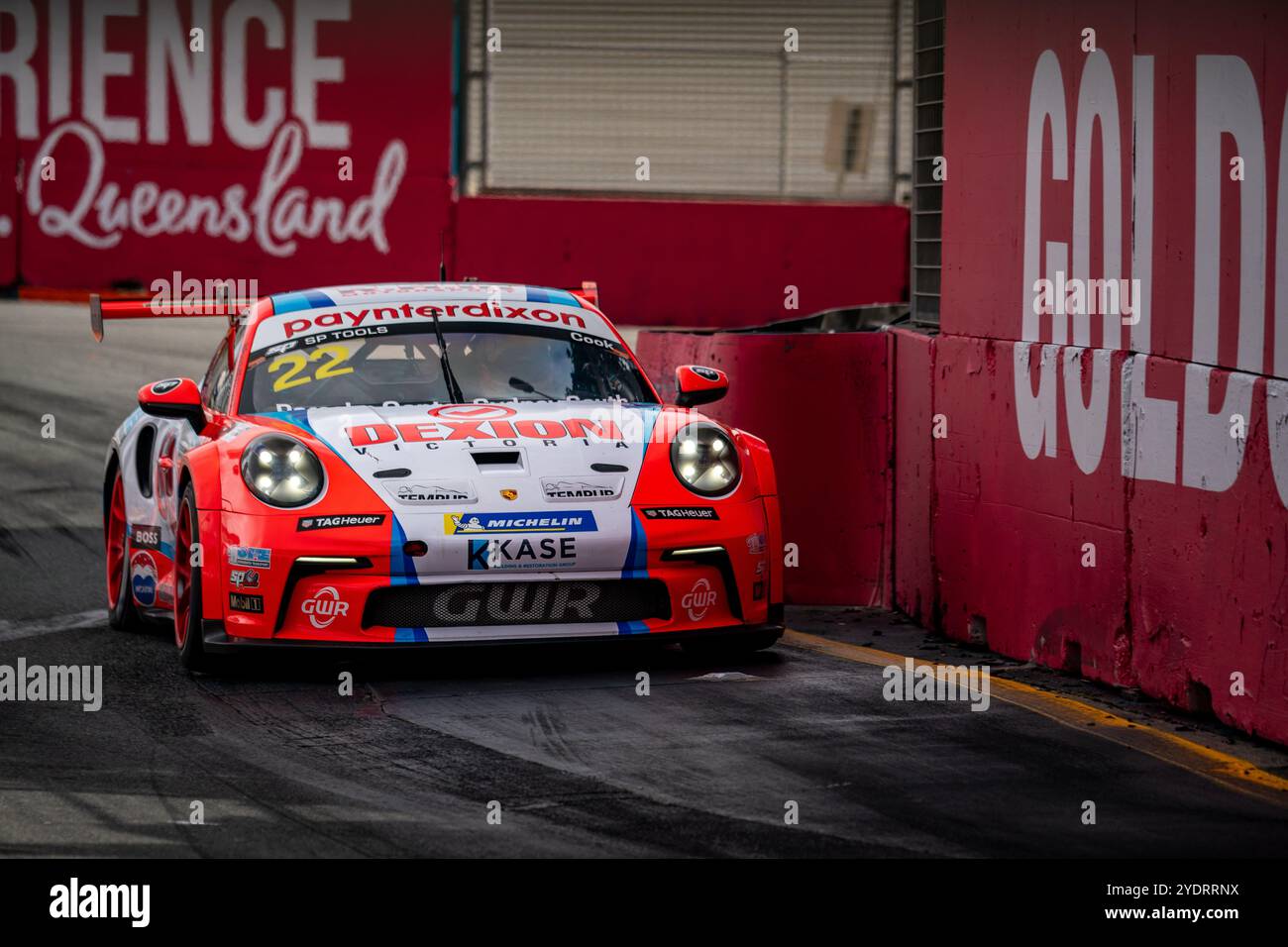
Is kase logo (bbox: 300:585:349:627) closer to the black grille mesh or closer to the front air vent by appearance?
the black grille mesh

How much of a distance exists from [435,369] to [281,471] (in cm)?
104

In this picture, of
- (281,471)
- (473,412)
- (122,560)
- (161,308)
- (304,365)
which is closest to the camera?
(281,471)

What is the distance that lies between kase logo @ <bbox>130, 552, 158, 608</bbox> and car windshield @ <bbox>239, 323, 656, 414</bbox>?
0.80 m

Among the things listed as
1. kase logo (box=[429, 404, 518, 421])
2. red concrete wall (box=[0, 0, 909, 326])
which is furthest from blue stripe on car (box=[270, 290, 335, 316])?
red concrete wall (box=[0, 0, 909, 326])

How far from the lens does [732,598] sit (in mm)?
7277

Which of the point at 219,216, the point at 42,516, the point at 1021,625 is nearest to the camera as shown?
the point at 1021,625

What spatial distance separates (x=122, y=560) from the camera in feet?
28.3

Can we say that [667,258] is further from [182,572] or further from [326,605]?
[326,605]

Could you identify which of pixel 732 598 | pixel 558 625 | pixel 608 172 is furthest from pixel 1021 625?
pixel 608 172

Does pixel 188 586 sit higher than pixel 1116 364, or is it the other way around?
pixel 1116 364

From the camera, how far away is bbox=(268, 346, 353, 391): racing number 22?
7.90 metres

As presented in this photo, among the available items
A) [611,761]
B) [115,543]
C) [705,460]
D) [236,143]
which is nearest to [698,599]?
[705,460]

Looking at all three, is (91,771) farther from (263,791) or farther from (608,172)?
(608,172)

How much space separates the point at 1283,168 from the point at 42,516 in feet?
23.1
